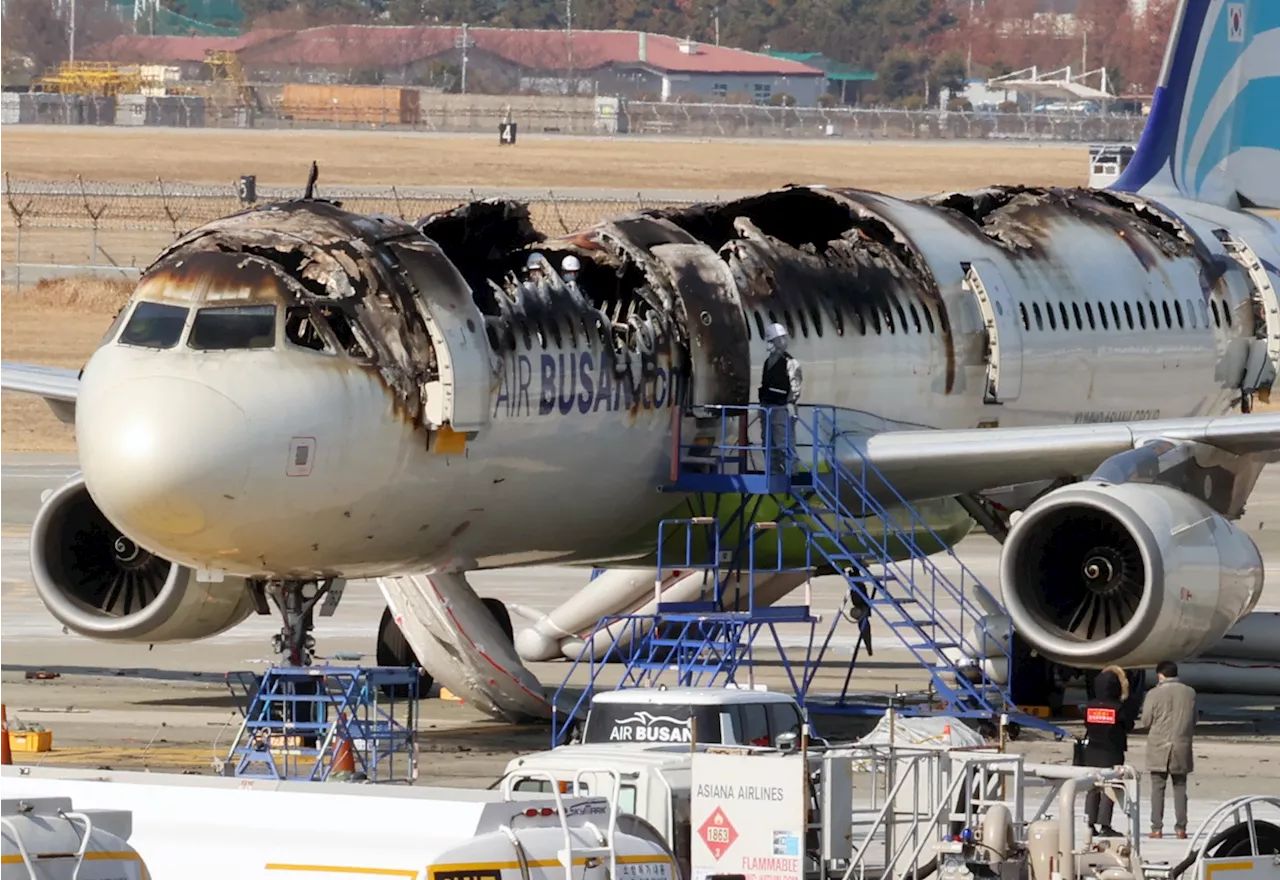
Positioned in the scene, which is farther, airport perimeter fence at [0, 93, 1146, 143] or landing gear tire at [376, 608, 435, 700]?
airport perimeter fence at [0, 93, 1146, 143]

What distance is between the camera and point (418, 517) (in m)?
22.4

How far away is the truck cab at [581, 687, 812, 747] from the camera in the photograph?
63.9ft

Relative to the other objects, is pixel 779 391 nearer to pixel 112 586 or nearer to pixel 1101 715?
pixel 1101 715

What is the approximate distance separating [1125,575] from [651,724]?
6169 millimetres

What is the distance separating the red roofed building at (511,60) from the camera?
165250 mm

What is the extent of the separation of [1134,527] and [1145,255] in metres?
7.93

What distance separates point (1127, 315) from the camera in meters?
29.9

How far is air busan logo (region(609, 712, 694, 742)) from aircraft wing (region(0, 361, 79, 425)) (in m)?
9.78

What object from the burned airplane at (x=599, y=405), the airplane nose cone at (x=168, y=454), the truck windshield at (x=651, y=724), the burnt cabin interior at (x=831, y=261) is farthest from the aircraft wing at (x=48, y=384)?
the truck windshield at (x=651, y=724)

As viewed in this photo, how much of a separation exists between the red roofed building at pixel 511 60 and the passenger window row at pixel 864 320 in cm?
13457

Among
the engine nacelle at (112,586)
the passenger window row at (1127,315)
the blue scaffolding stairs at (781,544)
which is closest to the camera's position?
the blue scaffolding stairs at (781,544)

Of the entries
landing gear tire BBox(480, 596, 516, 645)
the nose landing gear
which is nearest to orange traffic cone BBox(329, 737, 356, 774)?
the nose landing gear

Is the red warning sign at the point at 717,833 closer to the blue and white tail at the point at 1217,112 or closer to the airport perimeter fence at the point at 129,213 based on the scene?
the blue and white tail at the point at 1217,112

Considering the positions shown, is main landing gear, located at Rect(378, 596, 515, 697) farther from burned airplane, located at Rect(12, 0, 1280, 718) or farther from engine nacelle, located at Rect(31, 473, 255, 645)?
engine nacelle, located at Rect(31, 473, 255, 645)
